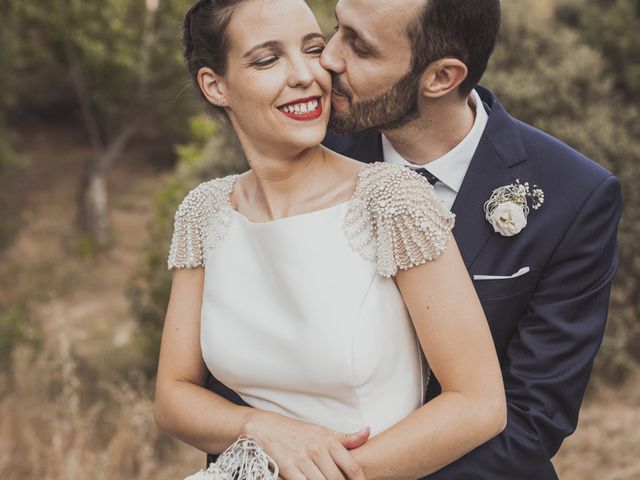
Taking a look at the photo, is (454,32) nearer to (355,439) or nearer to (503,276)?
(503,276)

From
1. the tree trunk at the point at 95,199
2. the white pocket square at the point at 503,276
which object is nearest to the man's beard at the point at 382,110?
the white pocket square at the point at 503,276

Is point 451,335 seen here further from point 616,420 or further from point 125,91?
point 125,91

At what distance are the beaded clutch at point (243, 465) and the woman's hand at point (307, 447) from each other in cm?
2

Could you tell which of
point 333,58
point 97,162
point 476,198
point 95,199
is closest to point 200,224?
point 333,58

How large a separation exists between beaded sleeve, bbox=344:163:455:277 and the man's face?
1.58ft

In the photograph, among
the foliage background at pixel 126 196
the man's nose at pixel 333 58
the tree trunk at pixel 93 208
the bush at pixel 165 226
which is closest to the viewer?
the man's nose at pixel 333 58

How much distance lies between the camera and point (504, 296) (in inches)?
99.6

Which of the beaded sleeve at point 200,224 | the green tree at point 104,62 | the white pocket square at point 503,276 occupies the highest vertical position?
the green tree at point 104,62

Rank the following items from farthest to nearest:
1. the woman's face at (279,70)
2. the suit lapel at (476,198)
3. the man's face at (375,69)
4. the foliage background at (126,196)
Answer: the foliage background at (126,196) < the man's face at (375,69) < the suit lapel at (476,198) < the woman's face at (279,70)

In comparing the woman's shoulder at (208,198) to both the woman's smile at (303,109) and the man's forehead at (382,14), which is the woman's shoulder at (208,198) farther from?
the man's forehead at (382,14)

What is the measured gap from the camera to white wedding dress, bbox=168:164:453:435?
2.18 meters

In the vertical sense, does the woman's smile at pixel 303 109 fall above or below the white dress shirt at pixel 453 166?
above

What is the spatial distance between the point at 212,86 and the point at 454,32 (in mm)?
850

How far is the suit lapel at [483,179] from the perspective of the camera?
8.49 ft
